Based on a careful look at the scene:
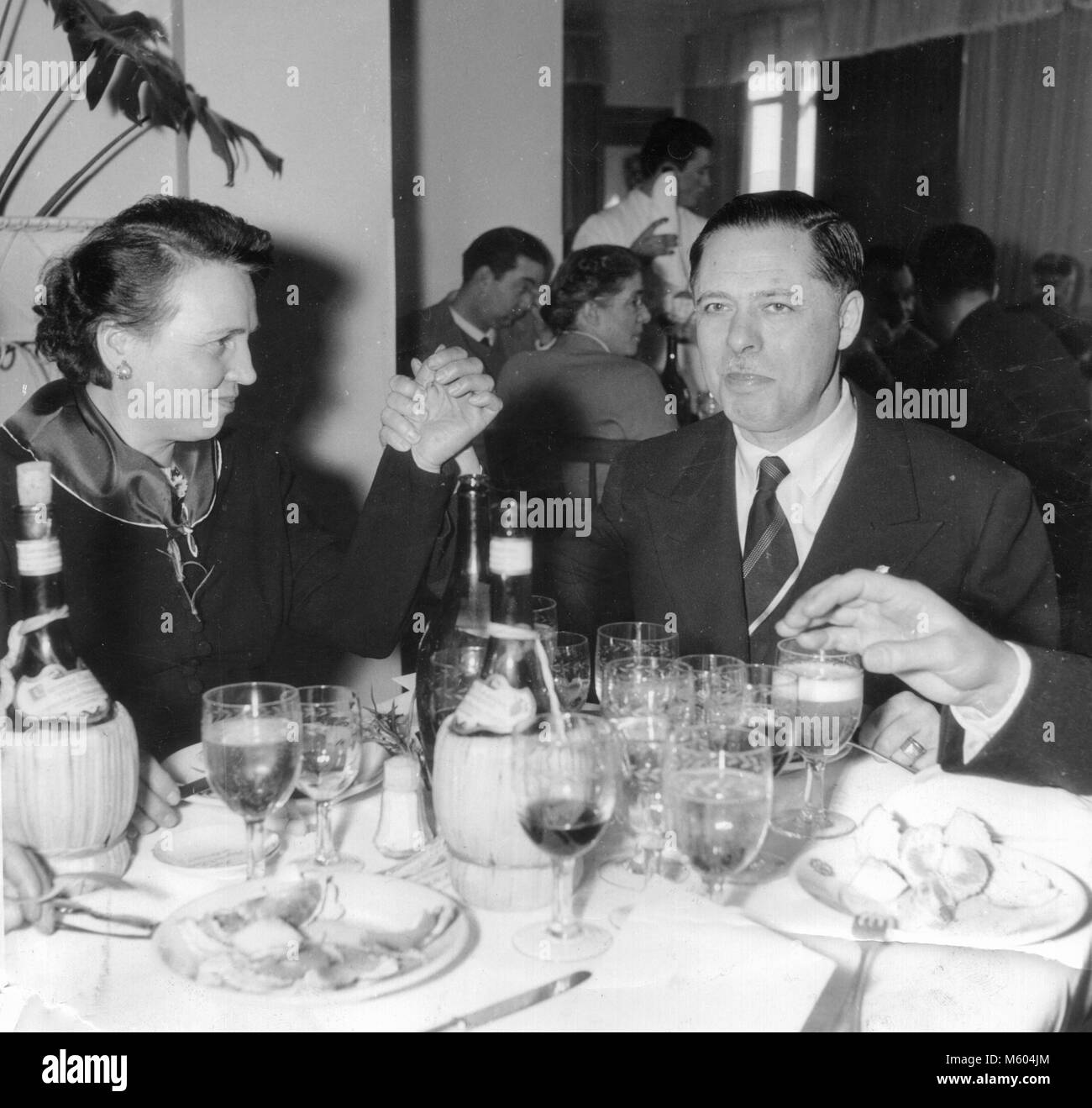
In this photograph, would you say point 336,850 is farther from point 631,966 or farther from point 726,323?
point 726,323

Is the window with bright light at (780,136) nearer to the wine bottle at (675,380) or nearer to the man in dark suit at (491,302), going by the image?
the wine bottle at (675,380)

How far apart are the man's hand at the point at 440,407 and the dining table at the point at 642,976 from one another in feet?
2.33

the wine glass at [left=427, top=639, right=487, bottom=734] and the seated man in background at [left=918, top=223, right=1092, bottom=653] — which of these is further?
the seated man in background at [left=918, top=223, right=1092, bottom=653]

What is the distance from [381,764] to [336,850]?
0.21 meters

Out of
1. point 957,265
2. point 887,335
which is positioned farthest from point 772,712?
point 887,335

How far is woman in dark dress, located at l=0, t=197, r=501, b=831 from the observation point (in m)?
1.76

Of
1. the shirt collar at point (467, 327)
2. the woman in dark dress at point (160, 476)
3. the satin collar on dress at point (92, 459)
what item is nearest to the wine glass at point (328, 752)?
the woman in dark dress at point (160, 476)

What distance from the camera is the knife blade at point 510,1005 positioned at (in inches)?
32.3

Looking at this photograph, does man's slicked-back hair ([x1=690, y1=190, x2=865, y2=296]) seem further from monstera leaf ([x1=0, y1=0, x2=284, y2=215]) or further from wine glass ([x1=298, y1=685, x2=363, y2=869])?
monstera leaf ([x1=0, y1=0, x2=284, y2=215])

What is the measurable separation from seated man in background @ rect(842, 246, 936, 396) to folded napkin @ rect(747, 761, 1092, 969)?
2887mm

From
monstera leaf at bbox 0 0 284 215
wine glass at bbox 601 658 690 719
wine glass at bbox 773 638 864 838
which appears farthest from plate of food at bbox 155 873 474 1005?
monstera leaf at bbox 0 0 284 215

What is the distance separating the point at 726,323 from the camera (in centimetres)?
190

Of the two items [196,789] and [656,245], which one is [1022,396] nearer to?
[656,245]
